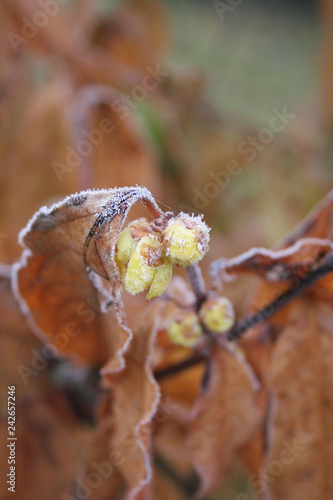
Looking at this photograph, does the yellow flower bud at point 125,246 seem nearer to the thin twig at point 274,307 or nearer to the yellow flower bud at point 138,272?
the yellow flower bud at point 138,272

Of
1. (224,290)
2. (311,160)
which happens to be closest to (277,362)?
(224,290)

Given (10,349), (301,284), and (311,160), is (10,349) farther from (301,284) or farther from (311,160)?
(311,160)

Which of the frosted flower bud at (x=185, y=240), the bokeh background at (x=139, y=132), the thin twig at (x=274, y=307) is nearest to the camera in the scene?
the frosted flower bud at (x=185, y=240)

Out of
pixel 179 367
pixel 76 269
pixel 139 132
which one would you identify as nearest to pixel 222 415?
pixel 179 367

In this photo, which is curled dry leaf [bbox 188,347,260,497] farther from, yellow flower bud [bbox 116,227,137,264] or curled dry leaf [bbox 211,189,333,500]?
yellow flower bud [bbox 116,227,137,264]

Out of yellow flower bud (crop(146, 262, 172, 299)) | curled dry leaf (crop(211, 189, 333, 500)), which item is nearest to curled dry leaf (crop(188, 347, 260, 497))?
curled dry leaf (crop(211, 189, 333, 500))

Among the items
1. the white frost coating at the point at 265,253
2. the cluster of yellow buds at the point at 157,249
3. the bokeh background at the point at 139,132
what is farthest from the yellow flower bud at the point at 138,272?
the bokeh background at the point at 139,132

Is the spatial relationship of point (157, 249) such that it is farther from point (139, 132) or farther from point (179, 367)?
point (139, 132)

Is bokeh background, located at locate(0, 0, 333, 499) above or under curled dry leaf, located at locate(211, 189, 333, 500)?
above
